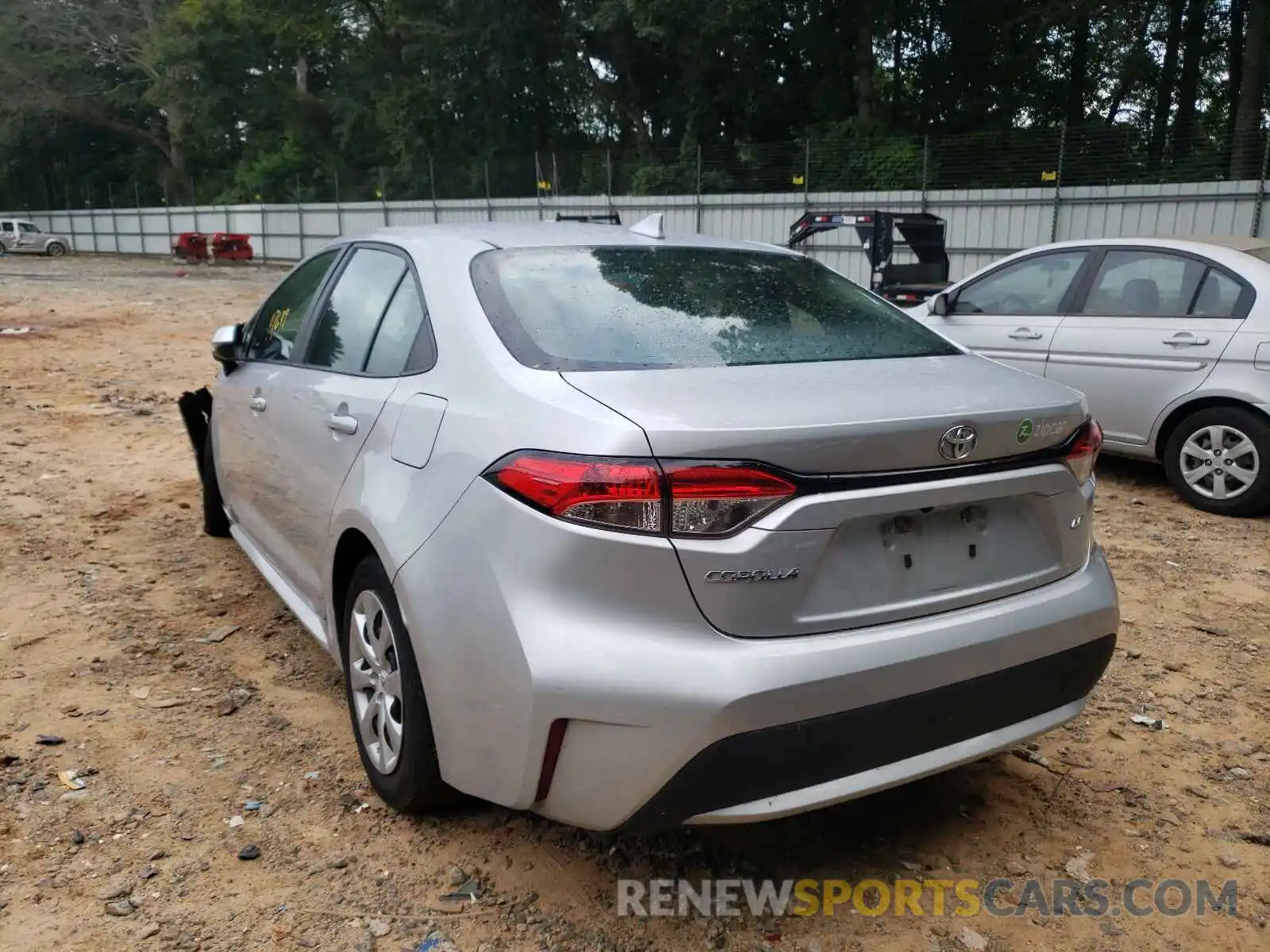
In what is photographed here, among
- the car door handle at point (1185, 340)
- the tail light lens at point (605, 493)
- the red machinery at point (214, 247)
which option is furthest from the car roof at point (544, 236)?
the red machinery at point (214, 247)

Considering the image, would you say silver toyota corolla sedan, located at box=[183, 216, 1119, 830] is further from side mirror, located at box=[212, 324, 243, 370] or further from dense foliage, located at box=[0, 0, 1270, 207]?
dense foliage, located at box=[0, 0, 1270, 207]

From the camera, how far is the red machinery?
33.9 m

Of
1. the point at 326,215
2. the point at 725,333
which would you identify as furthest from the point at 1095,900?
the point at 326,215

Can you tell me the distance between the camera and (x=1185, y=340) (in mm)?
5852

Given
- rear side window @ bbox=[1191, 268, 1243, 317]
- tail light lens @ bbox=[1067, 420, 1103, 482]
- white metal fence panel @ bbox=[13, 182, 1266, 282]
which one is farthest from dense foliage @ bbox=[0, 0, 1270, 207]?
tail light lens @ bbox=[1067, 420, 1103, 482]

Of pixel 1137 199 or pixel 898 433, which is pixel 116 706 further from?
pixel 1137 199

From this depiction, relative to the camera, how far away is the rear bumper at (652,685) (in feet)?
6.78

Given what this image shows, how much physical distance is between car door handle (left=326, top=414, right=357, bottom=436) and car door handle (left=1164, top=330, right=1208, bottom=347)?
193 inches

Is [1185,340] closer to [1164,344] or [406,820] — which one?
[1164,344]

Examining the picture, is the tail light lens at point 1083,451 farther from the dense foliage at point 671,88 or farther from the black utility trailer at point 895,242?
the dense foliage at point 671,88

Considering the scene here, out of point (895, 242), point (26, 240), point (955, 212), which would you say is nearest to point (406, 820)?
point (895, 242)

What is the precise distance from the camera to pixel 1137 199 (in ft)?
56.4

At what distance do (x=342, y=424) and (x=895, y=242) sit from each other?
12.1 metres

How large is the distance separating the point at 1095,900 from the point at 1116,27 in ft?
82.9
